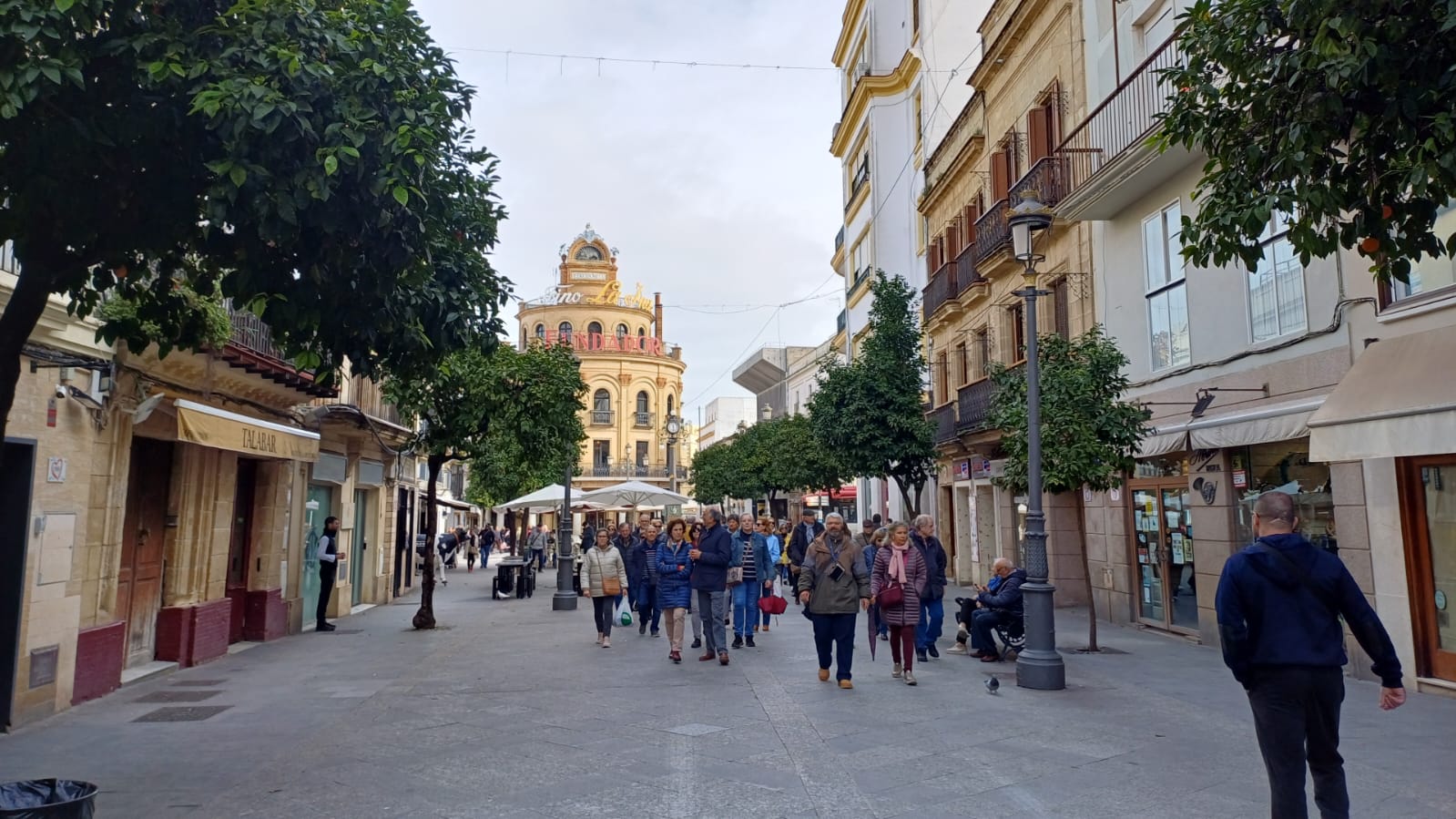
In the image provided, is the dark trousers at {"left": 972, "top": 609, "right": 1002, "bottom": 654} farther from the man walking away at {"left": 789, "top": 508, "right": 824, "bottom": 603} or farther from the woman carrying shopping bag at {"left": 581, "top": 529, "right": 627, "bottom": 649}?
the man walking away at {"left": 789, "top": 508, "right": 824, "bottom": 603}

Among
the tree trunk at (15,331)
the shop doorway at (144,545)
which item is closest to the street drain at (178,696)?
the shop doorway at (144,545)

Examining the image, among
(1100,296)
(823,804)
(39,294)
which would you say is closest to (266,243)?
(39,294)

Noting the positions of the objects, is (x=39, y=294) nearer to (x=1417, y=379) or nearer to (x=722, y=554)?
(x=722, y=554)

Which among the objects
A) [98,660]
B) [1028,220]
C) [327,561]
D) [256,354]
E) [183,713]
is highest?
[1028,220]

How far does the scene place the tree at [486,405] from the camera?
645 inches

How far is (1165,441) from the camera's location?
42.9ft

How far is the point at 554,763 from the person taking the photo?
699 cm

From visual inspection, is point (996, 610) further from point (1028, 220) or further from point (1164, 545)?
point (1028, 220)

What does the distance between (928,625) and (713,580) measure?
8.80 ft

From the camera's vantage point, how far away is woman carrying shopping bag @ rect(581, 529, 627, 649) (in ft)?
44.6

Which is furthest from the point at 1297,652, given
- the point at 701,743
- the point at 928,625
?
the point at 928,625

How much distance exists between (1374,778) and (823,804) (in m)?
3.59

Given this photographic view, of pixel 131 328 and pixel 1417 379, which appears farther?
pixel 1417 379

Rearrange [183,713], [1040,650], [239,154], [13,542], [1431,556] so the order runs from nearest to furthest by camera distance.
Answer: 1. [239,154]
2. [13,542]
3. [183,713]
4. [1431,556]
5. [1040,650]
